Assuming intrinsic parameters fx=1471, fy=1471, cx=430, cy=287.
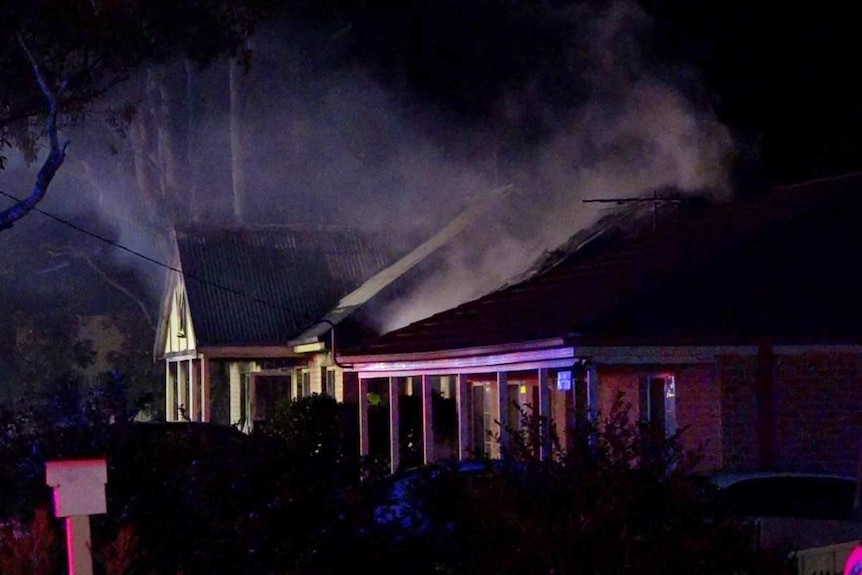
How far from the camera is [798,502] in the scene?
12492 mm

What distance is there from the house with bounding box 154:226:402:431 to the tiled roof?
21 millimetres

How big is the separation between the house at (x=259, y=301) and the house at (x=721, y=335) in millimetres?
9109

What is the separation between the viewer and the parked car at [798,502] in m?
11.7

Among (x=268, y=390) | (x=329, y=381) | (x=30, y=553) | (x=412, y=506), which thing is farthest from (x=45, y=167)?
(x=268, y=390)

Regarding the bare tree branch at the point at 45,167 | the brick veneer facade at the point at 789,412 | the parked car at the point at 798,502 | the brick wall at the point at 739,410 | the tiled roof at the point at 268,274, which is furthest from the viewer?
the tiled roof at the point at 268,274

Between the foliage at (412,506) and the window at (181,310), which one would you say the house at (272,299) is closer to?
the window at (181,310)

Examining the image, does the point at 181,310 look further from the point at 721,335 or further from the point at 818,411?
the point at 818,411

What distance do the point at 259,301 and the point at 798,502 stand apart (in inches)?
748

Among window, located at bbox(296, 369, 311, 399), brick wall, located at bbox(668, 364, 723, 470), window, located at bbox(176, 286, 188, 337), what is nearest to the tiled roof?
window, located at bbox(176, 286, 188, 337)

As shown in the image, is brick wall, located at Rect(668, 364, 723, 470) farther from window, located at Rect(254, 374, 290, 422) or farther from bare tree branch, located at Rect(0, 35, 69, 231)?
window, located at Rect(254, 374, 290, 422)

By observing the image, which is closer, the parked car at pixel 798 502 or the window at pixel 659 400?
the parked car at pixel 798 502

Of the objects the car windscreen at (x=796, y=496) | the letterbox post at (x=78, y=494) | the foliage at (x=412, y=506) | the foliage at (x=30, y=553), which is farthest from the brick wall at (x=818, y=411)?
the letterbox post at (x=78, y=494)

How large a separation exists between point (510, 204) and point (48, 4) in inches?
393

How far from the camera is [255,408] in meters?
33.1
